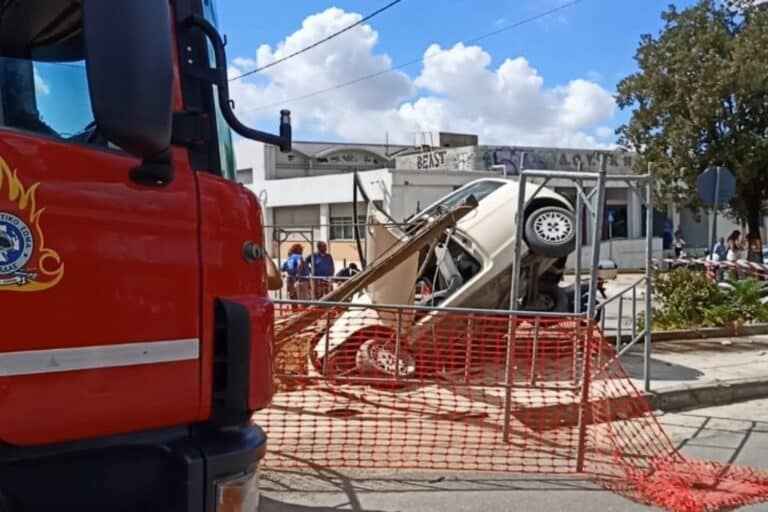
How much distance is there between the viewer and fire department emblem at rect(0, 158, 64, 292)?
1.95m

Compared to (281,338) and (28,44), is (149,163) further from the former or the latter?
(281,338)

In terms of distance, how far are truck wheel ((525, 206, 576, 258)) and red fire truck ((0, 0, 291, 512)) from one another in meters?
6.32

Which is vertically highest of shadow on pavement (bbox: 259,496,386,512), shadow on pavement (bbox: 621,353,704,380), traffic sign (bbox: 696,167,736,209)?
traffic sign (bbox: 696,167,736,209)

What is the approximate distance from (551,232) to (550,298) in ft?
3.77

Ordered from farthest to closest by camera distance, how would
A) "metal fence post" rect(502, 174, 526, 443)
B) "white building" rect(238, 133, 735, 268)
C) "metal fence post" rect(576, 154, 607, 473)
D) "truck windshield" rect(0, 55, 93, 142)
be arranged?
1. "white building" rect(238, 133, 735, 268)
2. "metal fence post" rect(502, 174, 526, 443)
3. "metal fence post" rect(576, 154, 607, 473)
4. "truck windshield" rect(0, 55, 93, 142)

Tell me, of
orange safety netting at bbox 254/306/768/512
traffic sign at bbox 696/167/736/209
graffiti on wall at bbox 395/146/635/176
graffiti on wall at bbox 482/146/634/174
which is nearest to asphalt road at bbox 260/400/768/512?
orange safety netting at bbox 254/306/768/512

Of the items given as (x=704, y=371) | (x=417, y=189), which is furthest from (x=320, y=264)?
(x=417, y=189)

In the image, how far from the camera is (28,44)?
2.37 m

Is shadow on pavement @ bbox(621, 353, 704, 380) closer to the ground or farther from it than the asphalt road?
farther from it

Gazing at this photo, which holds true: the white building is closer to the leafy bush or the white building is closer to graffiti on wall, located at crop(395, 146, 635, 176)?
graffiti on wall, located at crop(395, 146, 635, 176)

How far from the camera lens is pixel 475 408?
281 inches

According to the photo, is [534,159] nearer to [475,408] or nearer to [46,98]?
[475,408]

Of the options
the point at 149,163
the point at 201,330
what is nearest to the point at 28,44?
the point at 149,163

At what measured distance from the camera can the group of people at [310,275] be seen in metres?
12.3
